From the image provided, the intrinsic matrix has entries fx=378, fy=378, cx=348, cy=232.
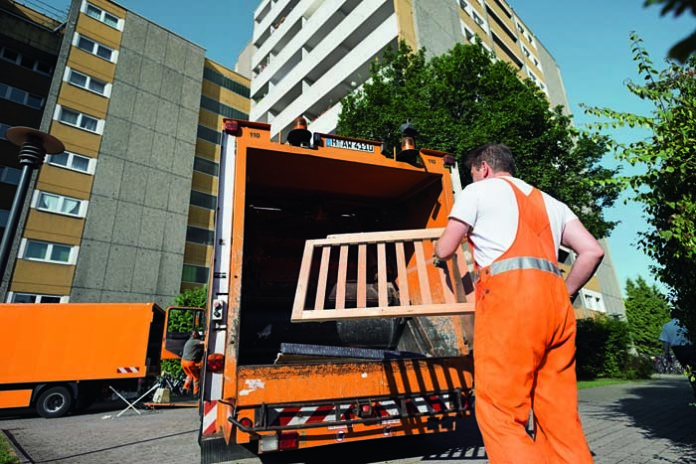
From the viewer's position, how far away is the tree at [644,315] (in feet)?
121

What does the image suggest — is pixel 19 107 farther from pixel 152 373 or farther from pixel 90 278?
pixel 152 373

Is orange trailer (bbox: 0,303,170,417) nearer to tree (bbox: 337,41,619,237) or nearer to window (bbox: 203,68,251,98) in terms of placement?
tree (bbox: 337,41,619,237)

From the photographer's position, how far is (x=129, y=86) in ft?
78.1

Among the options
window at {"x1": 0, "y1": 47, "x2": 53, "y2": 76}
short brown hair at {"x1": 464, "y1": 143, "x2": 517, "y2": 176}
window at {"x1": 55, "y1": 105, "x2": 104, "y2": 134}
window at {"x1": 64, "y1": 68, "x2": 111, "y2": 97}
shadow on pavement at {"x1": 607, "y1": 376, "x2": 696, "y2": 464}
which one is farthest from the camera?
window at {"x1": 0, "y1": 47, "x2": 53, "y2": 76}

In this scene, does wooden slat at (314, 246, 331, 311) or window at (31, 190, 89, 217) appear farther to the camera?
window at (31, 190, 89, 217)

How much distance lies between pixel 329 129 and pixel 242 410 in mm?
20295

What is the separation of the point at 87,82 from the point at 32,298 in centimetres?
1258

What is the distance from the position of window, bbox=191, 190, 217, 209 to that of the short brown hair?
26.2m

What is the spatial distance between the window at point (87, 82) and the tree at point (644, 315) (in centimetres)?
4705

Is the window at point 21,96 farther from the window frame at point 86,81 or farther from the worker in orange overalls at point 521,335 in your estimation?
the worker in orange overalls at point 521,335

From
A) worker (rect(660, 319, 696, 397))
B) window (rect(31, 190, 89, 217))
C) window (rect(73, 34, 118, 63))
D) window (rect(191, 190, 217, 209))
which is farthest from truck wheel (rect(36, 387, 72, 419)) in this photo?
window (rect(73, 34, 118, 63))

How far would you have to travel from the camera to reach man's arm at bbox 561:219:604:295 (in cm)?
188

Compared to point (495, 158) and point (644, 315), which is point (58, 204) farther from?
point (644, 315)

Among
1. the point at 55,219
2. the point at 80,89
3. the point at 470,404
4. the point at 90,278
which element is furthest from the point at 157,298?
the point at 470,404
